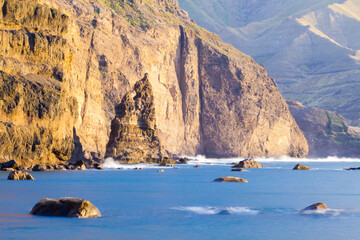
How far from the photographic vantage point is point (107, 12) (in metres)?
159

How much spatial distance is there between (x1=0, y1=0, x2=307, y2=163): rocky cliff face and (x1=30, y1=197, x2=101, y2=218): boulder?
149 feet

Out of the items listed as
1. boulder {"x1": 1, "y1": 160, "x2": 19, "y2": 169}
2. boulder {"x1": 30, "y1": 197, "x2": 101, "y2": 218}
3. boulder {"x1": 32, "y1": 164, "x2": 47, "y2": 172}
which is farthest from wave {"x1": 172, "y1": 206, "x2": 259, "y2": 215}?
boulder {"x1": 32, "y1": 164, "x2": 47, "y2": 172}

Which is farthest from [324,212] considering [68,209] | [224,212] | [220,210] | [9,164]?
[9,164]

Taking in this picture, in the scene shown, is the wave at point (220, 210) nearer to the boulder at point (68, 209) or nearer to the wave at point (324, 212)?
the wave at point (324, 212)

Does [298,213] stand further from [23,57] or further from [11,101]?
[23,57]

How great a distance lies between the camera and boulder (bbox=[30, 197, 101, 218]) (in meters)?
32.0

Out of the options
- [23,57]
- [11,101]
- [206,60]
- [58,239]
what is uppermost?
[206,60]

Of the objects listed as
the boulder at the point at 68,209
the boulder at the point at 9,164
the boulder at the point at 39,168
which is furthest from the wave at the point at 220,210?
the boulder at the point at 39,168

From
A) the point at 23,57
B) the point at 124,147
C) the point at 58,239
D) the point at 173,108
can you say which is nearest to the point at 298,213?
the point at 58,239

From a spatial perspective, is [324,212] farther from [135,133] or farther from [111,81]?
[111,81]

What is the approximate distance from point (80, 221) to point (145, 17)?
500 ft

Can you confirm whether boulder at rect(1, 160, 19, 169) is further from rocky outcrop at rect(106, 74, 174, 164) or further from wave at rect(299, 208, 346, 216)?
wave at rect(299, 208, 346, 216)

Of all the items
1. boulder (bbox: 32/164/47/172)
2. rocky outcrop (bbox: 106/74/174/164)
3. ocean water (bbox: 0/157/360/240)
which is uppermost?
rocky outcrop (bbox: 106/74/174/164)

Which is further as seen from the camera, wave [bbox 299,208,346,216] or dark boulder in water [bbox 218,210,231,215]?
dark boulder in water [bbox 218,210,231,215]
